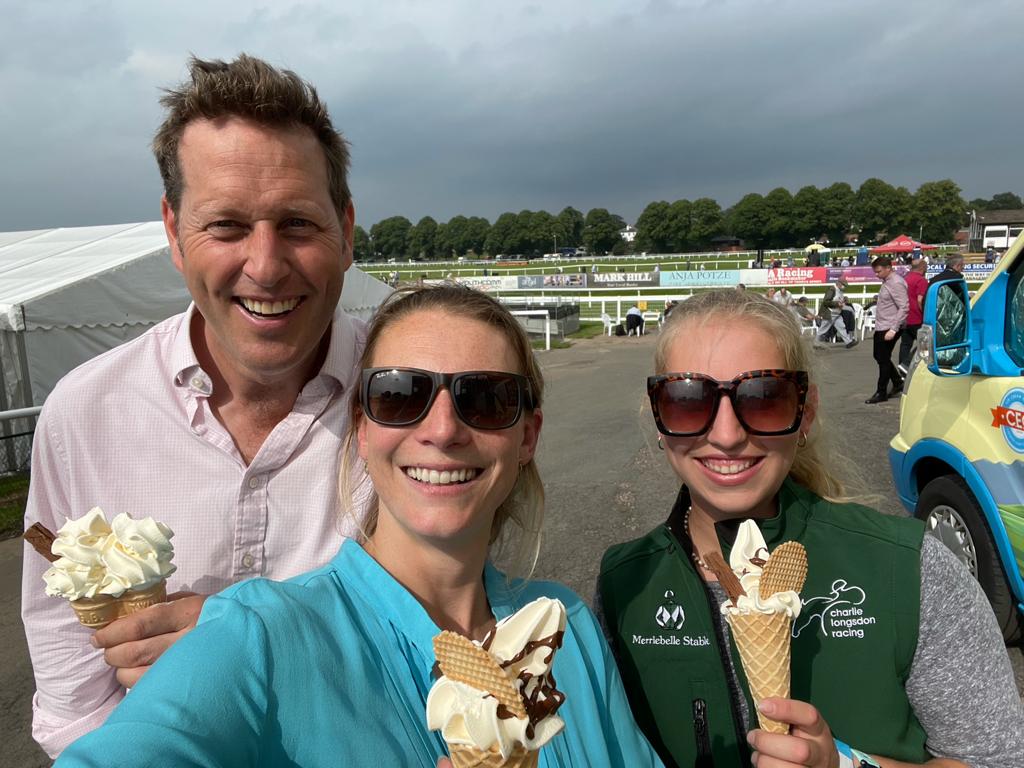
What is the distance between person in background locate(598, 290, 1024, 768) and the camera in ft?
5.46

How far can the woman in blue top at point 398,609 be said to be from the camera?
1.08 m

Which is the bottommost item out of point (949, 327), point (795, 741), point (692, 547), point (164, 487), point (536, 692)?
point (795, 741)

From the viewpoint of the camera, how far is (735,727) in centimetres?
170

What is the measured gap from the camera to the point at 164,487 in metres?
1.88

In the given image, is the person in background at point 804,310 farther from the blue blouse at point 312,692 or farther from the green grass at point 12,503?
the blue blouse at point 312,692

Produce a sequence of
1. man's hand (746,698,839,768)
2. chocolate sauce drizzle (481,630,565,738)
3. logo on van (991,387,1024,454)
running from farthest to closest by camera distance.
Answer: logo on van (991,387,1024,454) → man's hand (746,698,839,768) → chocolate sauce drizzle (481,630,565,738)

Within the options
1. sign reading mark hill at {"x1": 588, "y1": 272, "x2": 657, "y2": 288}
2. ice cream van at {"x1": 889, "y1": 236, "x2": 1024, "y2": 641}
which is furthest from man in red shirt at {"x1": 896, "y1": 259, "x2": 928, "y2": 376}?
sign reading mark hill at {"x1": 588, "y1": 272, "x2": 657, "y2": 288}

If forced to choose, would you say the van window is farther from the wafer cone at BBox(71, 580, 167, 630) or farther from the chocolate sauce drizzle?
the wafer cone at BBox(71, 580, 167, 630)

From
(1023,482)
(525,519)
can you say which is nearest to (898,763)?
(525,519)

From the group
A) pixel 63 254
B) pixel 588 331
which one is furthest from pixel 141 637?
pixel 588 331

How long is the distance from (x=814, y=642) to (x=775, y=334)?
0.90m

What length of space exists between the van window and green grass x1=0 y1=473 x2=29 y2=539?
8.12 m

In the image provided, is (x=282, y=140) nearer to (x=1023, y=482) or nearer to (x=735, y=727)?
(x=735, y=727)

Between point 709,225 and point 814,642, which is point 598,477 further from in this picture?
point 709,225
